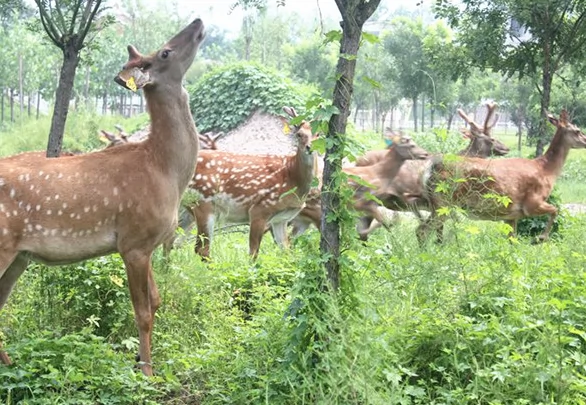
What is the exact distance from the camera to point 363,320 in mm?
4422

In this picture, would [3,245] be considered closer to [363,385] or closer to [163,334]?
[163,334]

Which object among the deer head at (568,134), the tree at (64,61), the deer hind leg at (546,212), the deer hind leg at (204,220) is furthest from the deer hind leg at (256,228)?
the deer head at (568,134)

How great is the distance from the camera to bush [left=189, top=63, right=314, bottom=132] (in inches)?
729

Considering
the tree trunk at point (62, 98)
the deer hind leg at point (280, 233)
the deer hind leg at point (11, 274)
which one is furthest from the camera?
the deer hind leg at point (280, 233)

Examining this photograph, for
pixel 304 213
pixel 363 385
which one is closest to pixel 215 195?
pixel 304 213

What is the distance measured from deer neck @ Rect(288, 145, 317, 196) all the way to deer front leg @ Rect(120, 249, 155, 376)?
385 centimetres

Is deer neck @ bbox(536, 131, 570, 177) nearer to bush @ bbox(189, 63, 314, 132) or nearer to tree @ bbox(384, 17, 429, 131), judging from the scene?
bush @ bbox(189, 63, 314, 132)

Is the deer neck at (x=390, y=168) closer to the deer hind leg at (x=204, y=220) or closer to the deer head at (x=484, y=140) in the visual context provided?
the deer head at (x=484, y=140)

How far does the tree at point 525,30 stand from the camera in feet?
38.3

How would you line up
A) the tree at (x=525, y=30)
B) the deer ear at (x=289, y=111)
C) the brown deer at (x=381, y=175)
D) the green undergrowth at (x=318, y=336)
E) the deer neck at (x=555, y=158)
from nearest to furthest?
the green undergrowth at (x=318, y=336) → the deer ear at (x=289, y=111) → the brown deer at (x=381, y=175) → the deer neck at (x=555, y=158) → the tree at (x=525, y=30)

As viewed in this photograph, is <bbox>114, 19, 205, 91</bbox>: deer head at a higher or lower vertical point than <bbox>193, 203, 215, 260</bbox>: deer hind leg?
higher

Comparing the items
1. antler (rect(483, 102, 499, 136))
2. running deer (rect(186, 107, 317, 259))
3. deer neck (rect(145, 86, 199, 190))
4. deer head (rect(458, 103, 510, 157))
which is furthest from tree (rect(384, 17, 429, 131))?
deer neck (rect(145, 86, 199, 190))

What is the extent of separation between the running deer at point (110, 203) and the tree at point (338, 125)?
1.27 meters

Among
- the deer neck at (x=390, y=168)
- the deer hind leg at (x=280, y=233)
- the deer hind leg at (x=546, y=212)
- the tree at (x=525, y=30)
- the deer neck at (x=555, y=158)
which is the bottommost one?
the deer hind leg at (x=280, y=233)
